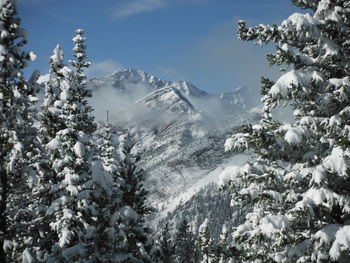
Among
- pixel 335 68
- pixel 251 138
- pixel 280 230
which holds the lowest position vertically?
pixel 280 230

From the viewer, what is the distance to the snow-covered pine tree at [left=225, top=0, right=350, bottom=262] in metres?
9.28

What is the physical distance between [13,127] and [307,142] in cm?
996

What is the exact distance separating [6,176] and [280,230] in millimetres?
9744

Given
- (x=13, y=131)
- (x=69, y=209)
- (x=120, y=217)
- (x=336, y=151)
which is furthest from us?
(x=120, y=217)

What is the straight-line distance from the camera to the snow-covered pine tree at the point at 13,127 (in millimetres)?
13797

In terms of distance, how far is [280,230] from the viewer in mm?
9320

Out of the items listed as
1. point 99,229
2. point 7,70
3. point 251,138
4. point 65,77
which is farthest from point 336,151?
point 65,77

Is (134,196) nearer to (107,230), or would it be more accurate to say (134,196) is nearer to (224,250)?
(224,250)

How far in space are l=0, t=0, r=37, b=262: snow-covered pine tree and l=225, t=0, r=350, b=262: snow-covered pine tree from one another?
788 centimetres

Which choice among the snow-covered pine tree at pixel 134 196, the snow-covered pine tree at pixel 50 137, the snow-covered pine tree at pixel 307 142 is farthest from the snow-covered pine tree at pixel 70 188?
the snow-covered pine tree at pixel 307 142

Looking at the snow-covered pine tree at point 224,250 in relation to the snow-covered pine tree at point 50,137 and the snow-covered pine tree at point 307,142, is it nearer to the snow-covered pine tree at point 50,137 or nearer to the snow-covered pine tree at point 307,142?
the snow-covered pine tree at point 307,142

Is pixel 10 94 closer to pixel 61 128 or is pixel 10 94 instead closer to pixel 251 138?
pixel 61 128

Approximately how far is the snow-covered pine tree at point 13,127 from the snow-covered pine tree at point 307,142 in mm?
7885

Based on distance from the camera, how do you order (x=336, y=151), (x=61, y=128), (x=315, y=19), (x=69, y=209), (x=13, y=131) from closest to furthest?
(x=336, y=151) < (x=315, y=19) < (x=13, y=131) < (x=69, y=209) < (x=61, y=128)
